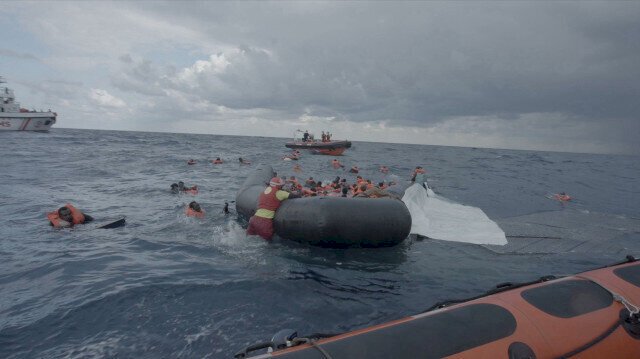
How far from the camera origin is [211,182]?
762 inches

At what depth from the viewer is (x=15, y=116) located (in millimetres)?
46344

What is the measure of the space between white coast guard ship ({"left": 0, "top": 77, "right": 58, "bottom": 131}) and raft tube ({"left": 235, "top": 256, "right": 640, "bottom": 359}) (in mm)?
59082

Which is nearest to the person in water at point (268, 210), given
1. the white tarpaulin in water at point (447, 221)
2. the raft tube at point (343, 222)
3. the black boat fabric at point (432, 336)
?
the raft tube at point (343, 222)

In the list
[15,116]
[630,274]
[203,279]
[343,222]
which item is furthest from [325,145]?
[15,116]

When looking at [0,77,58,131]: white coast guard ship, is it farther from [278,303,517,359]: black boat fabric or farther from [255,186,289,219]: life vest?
[278,303,517,359]: black boat fabric

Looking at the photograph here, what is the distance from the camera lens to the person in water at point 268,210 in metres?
7.81

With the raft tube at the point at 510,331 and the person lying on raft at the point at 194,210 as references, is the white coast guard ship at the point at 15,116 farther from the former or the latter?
the raft tube at the point at 510,331

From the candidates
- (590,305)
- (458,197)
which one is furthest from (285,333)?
(458,197)

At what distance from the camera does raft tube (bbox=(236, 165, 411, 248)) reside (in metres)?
7.21

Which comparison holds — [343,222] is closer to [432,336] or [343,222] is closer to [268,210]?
[268,210]

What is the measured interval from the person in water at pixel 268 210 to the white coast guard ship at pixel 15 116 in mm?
54235

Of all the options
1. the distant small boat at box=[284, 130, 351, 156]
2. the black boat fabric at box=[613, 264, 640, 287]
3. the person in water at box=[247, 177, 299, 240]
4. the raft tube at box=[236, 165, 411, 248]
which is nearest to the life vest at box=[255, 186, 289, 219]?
the person in water at box=[247, 177, 299, 240]

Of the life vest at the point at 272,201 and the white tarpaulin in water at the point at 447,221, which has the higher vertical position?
the life vest at the point at 272,201

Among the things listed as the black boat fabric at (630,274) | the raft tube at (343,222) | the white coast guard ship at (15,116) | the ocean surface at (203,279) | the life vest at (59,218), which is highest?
the white coast guard ship at (15,116)
